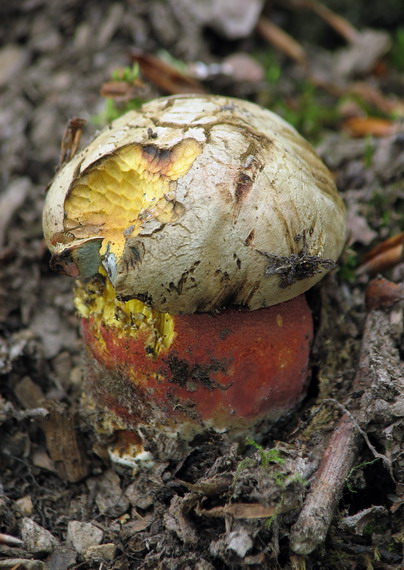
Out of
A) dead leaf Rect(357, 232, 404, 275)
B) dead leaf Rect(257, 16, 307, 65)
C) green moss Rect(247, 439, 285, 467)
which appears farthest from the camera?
dead leaf Rect(257, 16, 307, 65)

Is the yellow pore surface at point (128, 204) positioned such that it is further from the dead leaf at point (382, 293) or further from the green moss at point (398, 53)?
the green moss at point (398, 53)

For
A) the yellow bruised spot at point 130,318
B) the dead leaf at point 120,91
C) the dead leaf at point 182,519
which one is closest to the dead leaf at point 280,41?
the dead leaf at point 120,91

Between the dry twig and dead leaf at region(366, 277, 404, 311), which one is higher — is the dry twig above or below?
below

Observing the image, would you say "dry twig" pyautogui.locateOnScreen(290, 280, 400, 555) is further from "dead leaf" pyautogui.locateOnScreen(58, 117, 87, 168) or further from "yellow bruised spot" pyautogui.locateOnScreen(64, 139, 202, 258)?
"dead leaf" pyautogui.locateOnScreen(58, 117, 87, 168)

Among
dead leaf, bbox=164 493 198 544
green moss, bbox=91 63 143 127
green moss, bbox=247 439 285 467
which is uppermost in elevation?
green moss, bbox=91 63 143 127

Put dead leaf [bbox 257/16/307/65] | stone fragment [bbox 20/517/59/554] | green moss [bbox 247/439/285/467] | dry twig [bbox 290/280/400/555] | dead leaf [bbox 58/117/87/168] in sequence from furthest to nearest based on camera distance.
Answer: dead leaf [bbox 257/16/307/65], dead leaf [bbox 58/117/87/168], stone fragment [bbox 20/517/59/554], green moss [bbox 247/439/285/467], dry twig [bbox 290/280/400/555]

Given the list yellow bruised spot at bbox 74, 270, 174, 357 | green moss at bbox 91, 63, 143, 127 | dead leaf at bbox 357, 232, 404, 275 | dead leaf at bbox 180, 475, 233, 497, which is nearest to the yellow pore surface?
yellow bruised spot at bbox 74, 270, 174, 357

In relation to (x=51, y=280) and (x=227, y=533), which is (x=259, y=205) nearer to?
(x=227, y=533)

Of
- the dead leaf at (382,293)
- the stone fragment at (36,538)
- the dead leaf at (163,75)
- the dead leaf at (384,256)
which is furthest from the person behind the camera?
the dead leaf at (163,75)

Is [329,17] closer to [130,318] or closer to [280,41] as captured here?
[280,41]
